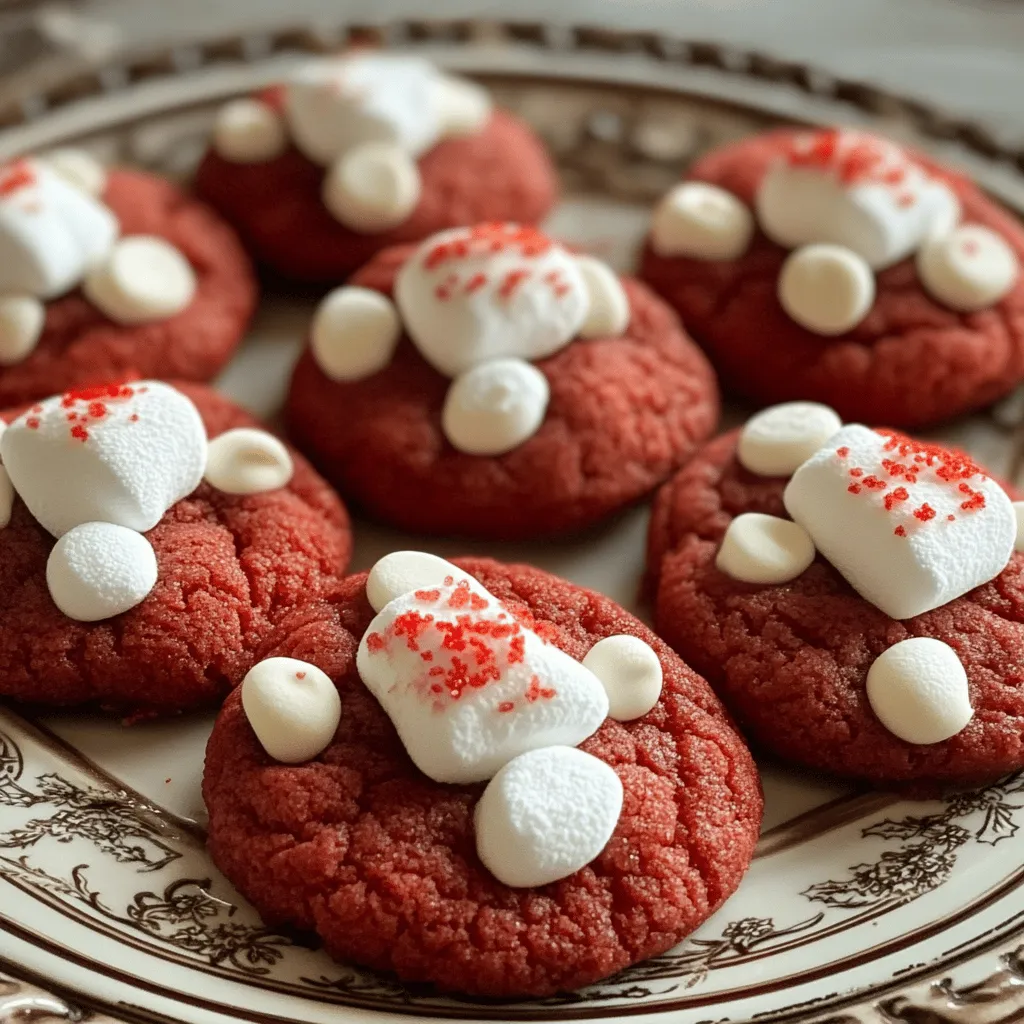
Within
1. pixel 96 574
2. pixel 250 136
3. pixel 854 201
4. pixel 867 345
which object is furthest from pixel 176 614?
pixel 854 201

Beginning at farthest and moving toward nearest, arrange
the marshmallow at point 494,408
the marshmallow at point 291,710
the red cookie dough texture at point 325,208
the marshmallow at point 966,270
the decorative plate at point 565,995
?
the red cookie dough texture at point 325,208 → the marshmallow at point 966,270 → the marshmallow at point 494,408 → the marshmallow at point 291,710 → the decorative plate at point 565,995

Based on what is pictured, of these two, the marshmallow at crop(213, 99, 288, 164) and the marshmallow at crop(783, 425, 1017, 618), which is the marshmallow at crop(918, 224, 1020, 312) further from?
the marshmallow at crop(213, 99, 288, 164)

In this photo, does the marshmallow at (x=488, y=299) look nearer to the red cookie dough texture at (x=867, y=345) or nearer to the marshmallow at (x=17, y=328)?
the red cookie dough texture at (x=867, y=345)

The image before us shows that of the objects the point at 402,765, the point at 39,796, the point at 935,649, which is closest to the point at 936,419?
the point at 935,649

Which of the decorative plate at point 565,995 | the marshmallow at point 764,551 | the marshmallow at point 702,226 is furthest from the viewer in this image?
the marshmallow at point 702,226

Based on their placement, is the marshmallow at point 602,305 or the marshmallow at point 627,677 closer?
the marshmallow at point 627,677

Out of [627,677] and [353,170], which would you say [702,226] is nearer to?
[353,170]

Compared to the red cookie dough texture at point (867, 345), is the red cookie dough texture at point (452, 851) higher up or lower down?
lower down

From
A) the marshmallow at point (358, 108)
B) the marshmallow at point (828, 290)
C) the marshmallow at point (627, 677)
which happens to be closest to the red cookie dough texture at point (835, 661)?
the marshmallow at point (627, 677)


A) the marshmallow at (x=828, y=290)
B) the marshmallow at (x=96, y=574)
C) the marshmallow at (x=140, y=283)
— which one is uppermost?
the marshmallow at (x=140, y=283)
